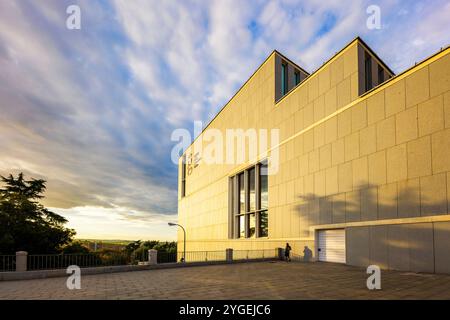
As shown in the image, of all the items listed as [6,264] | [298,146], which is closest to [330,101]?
[298,146]

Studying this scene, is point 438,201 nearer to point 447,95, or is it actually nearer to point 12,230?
point 447,95

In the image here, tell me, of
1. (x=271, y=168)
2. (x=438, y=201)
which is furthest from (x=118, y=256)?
(x=438, y=201)

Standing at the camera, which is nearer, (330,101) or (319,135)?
(330,101)

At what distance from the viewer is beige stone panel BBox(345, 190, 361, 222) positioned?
20984 millimetres

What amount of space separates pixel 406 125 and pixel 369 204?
5124 millimetres

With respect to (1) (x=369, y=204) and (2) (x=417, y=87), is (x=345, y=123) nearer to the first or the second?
(2) (x=417, y=87)

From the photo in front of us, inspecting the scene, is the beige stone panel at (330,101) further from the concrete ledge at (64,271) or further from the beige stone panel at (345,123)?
the concrete ledge at (64,271)

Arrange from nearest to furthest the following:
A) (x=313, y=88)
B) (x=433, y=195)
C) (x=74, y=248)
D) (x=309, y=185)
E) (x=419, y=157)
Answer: (x=433, y=195) → (x=419, y=157) → (x=309, y=185) → (x=313, y=88) → (x=74, y=248)

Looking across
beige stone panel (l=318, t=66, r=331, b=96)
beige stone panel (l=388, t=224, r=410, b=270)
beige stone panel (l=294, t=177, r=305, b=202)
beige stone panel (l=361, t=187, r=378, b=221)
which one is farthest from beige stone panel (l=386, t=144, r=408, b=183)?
beige stone panel (l=294, t=177, r=305, b=202)

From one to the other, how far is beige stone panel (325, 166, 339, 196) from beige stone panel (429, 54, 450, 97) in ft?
26.6

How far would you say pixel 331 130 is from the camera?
23969 mm

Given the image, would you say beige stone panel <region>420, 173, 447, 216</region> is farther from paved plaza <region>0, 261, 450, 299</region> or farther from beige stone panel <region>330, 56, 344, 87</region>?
beige stone panel <region>330, 56, 344, 87</region>

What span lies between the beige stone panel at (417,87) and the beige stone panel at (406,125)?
1.48ft
